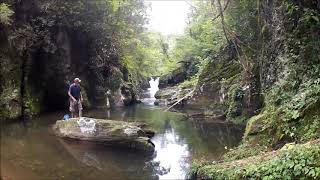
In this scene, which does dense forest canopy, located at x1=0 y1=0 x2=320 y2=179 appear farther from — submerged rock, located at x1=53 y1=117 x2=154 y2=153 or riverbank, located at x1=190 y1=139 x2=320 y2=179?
submerged rock, located at x1=53 y1=117 x2=154 y2=153

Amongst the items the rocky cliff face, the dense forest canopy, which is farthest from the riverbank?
the rocky cliff face

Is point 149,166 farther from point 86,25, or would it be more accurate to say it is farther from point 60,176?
point 86,25

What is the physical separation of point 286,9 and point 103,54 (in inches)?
720

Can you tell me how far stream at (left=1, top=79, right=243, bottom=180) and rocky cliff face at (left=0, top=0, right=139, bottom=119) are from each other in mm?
2998

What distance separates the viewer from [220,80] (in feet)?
75.3

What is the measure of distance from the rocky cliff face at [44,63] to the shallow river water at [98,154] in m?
3.02

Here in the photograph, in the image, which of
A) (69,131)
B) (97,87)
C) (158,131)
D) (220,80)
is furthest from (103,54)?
(69,131)

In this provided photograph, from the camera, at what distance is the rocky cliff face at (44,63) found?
18.7 m

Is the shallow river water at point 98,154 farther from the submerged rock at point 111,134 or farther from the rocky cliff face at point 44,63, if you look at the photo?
the rocky cliff face at point 44,63

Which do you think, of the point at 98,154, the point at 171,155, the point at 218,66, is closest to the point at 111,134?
the point at 98,154

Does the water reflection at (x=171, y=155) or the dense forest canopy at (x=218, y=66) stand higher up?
the dense forest canopy at (x=218, y=66)

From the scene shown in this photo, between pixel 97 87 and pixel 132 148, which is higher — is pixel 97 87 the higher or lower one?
the higher one

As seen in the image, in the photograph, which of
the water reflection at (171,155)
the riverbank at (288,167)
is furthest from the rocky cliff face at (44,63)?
the riverbank at (288,167)

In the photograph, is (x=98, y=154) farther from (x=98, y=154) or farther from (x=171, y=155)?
(x=171, y=155)
